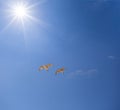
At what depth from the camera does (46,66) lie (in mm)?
23938

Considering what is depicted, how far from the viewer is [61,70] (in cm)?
2467

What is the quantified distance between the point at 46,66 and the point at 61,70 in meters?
1.84
